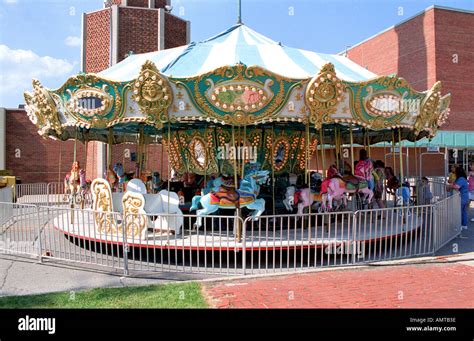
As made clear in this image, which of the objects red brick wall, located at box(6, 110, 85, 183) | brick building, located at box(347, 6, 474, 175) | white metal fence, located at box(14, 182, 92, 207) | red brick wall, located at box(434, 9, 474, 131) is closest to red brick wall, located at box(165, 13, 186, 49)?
red brick wall, located at box(6, 110, 85, 183)

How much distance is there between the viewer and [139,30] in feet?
77.3

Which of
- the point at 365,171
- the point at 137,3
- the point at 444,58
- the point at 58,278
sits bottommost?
the point at 58,278

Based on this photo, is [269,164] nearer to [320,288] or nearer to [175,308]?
[320,288]

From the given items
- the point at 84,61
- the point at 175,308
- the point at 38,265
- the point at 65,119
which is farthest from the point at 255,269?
the point at 84,61

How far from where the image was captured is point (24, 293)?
5.35 m

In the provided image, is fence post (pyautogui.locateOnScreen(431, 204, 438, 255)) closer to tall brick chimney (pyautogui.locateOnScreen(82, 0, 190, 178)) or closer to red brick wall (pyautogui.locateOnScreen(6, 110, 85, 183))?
tall brick chimney (pyautogui.locateOnScreen(82, 0, 190, 178))

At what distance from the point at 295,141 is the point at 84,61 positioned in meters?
18.0

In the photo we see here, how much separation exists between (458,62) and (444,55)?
1.50 metres

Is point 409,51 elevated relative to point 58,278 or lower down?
elevated

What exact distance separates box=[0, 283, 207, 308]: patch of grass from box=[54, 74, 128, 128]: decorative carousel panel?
389 cm

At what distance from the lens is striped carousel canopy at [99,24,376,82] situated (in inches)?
324

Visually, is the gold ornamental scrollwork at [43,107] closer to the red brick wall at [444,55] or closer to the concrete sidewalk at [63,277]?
the concrete sidewalk at [63,277]

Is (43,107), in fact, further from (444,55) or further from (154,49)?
(444,55)

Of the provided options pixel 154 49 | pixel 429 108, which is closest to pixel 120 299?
pixel 429 108
